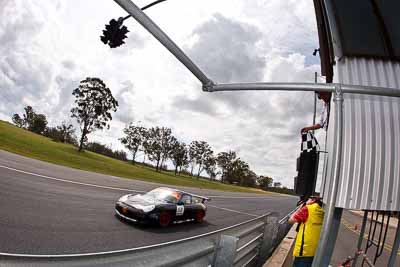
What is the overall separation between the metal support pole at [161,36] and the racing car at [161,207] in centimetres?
934

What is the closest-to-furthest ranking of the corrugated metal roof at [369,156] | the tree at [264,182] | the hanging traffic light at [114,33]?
the hanging traffic light at [114,33]
the corrugated metal roof at [369,156]
the tree at [264,182]

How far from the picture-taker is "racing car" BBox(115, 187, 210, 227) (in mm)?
11188

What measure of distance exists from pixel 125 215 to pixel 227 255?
8.35 m

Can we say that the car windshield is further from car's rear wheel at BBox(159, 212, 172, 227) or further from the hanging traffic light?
the hanging traffic light

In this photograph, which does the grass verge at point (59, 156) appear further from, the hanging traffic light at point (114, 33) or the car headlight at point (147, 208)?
the hanging traffic light at point (114, 33)

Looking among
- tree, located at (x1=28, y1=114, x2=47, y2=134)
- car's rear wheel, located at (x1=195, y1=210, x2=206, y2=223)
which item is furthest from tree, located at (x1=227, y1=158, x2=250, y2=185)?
car's rear wheel, located at (x1=195, y1=210, x2=206, y2=223)

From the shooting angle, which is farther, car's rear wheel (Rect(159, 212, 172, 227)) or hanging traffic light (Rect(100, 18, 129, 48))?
car's rear wheel (Rect(159, 212, 172, 227))

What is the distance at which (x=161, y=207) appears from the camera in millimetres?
11742

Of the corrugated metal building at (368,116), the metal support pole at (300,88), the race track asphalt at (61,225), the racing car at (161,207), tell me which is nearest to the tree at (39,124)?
the race track asphalt at (61,225)

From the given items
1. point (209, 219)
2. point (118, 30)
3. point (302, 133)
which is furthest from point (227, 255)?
point (209, 219)

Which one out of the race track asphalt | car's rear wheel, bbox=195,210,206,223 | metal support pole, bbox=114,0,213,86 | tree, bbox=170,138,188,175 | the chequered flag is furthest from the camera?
tree, bbox=170,138,188,175

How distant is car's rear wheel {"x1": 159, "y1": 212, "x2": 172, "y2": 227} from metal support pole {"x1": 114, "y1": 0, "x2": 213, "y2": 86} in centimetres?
995

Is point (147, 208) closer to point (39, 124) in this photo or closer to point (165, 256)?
point (165, 256)

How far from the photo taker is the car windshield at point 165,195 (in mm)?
12676
